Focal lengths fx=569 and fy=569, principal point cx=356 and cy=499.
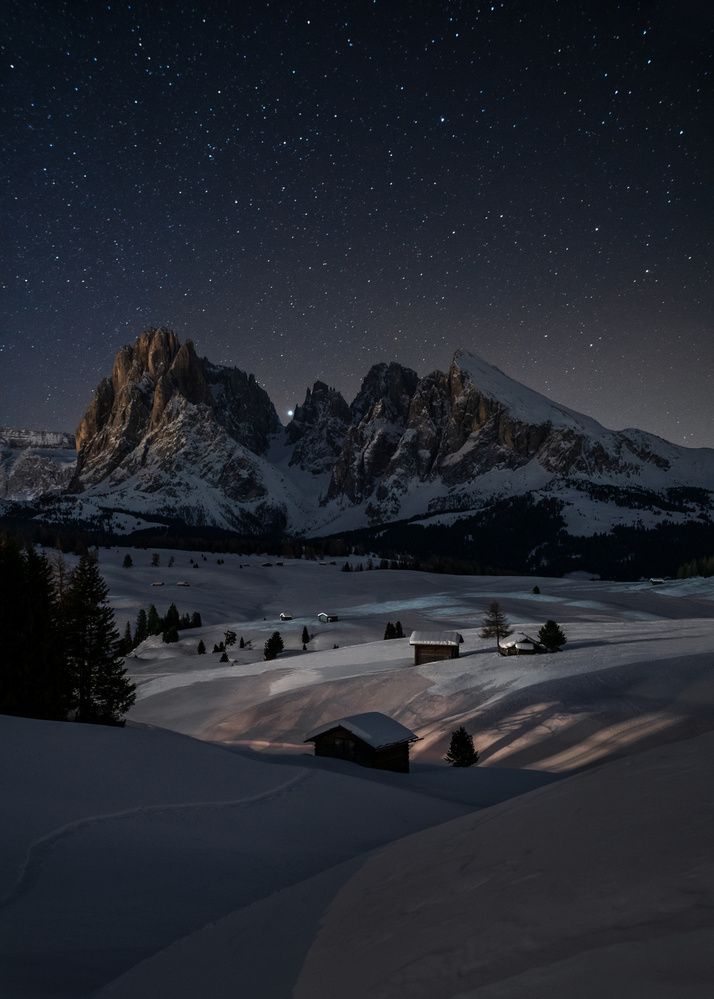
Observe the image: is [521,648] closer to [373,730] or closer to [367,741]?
[373,730]

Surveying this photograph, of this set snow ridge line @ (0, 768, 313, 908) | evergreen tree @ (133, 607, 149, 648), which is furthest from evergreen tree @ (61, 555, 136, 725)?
evergreen tree @ (133, 607, 149, 648)

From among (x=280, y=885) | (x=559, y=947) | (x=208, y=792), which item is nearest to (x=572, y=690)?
(x=208, y=792)

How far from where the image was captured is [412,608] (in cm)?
10944

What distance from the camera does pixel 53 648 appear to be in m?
26.8

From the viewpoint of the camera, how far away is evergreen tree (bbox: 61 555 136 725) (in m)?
29.7

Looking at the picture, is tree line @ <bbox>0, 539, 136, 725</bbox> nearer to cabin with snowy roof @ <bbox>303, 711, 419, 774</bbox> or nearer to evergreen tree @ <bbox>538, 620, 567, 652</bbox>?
cabin with snowy roof @ <bbox>303, 711, 419, 774</bbox>

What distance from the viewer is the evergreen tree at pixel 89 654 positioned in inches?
1171

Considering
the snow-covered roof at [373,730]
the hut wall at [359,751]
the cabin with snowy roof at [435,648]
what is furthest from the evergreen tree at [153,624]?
the snow-covered roof at [373,730]

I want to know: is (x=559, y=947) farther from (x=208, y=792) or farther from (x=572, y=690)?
(x=572, y=690)

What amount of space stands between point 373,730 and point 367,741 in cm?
106

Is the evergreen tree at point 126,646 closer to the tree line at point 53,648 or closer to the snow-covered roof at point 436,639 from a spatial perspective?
the tree line at point 53,648

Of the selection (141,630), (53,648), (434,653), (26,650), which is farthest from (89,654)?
(141,630)

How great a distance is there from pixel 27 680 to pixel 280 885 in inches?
788

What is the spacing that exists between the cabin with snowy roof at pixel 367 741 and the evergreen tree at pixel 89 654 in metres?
10.8
